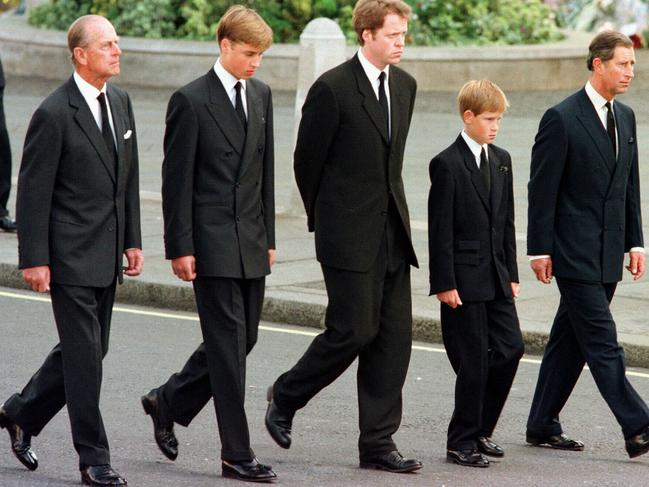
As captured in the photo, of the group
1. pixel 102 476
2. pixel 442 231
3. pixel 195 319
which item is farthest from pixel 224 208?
pixel 195 319

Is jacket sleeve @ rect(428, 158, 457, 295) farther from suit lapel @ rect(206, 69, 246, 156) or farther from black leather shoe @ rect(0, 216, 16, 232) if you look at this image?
black leather shoe @ rect(0, 216, 16, 232)

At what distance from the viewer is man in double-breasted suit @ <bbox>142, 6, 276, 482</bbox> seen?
6320 millimetres

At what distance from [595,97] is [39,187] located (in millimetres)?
2372

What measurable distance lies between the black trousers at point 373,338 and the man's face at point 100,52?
1204mm

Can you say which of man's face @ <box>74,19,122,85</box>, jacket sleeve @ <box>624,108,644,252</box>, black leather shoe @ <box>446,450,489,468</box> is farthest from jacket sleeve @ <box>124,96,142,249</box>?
jacket sleeve @ <box>624,108,644,252</box>

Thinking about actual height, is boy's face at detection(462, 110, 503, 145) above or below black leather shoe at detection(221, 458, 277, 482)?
above

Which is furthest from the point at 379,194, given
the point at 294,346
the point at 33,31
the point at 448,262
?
the point at 33,31

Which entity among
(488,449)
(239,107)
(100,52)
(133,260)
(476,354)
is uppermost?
(100,52)

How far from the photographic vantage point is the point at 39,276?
20.1 ft

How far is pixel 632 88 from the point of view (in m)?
23.4

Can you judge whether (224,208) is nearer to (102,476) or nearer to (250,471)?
(250,471)

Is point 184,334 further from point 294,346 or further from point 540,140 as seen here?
point 540,140

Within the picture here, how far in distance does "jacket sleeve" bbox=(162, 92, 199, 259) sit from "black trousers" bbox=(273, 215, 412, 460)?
0.66 m

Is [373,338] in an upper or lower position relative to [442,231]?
lower
